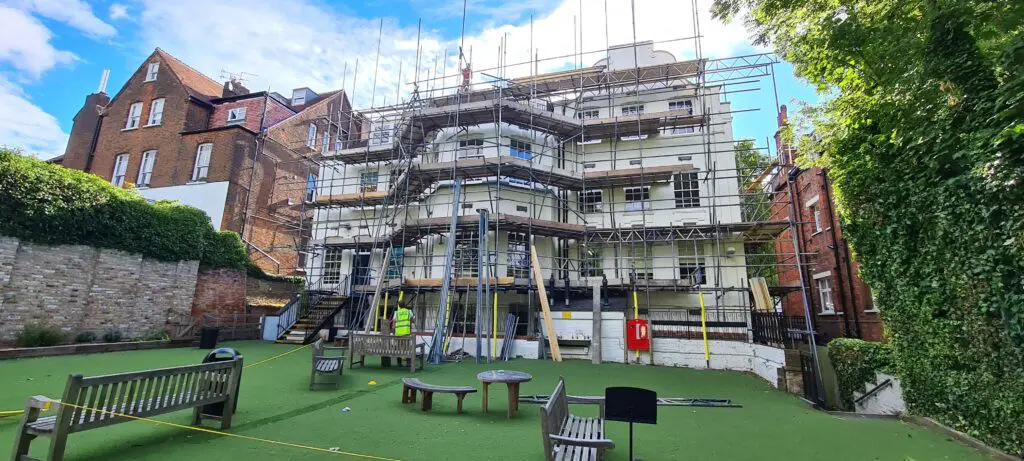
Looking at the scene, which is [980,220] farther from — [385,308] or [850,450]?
[385,308]

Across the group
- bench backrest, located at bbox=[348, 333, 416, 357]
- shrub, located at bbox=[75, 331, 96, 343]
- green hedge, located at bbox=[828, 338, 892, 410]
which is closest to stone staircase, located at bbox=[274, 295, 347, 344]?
shrub, located at bbox=[75, 331, 96, 343]

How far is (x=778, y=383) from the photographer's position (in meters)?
9.71

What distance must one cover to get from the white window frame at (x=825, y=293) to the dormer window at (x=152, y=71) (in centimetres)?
3606

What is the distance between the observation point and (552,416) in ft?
12.1

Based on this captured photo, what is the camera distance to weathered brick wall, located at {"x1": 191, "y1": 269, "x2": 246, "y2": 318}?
17.0 m

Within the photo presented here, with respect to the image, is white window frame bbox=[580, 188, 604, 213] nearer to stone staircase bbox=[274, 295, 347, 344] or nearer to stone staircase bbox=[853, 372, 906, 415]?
stone staircase bbox=[274, 295, 347, 344]

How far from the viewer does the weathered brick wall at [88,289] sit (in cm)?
1161

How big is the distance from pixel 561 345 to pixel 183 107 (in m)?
25.3

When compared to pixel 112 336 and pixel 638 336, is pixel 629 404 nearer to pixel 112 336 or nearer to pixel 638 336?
pixel 638 336

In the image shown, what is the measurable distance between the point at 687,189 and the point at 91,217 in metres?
20.7

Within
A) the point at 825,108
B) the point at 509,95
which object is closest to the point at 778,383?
the point at 825,108

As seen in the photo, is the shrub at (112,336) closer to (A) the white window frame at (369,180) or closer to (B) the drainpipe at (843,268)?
(A) the white window frame at (369,180)

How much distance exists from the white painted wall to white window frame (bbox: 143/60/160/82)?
7191 mm

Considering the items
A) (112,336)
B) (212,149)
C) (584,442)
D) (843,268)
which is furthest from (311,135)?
(584,442)
